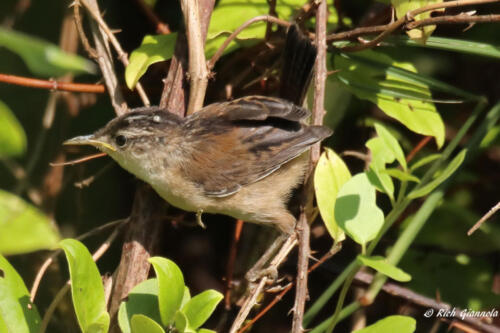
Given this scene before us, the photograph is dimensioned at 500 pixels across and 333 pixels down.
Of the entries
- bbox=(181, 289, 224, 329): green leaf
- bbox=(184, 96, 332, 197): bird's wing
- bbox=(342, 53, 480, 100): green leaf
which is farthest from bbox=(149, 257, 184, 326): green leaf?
bbox=(342, 53, 480, 100): green leaf

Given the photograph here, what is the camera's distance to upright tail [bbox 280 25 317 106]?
2.56 metres

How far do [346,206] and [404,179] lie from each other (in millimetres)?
316

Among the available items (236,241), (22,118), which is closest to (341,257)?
(236,241)

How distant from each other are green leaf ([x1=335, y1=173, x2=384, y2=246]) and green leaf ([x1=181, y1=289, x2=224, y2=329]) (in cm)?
44

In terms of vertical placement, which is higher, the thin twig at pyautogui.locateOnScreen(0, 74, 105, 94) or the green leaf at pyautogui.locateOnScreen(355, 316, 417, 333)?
the thin twig at pyautogui.locateOnScreen(0, 74, 105, 94)

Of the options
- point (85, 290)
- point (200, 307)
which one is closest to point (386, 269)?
point (200, 307)

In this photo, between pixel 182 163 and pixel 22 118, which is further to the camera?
pixel 22 118

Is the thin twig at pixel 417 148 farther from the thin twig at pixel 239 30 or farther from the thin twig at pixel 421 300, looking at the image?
the thin twig at pixel 239 30

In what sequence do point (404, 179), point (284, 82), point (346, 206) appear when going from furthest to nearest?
point (284, 82), point (404, 179), point (346, 206)

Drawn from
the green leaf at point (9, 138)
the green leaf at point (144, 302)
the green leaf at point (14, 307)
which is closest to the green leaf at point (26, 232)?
the green leaf at point (9, 138)

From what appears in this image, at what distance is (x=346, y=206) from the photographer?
1.91 metres

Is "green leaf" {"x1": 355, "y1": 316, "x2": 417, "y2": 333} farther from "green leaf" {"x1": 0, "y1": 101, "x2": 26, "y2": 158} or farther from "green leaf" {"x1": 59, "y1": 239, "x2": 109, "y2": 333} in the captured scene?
"green leaf" {"x1": 0, "y1": 101, "x2": 26, "y2": 158}

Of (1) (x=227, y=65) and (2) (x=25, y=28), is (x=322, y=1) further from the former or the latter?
(2) (x=25, y=28)

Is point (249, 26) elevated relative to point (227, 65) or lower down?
elevated
